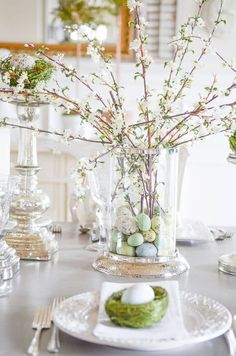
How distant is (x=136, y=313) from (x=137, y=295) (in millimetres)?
34

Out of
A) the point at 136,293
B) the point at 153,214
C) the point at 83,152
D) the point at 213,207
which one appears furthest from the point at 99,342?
the point at 213,207

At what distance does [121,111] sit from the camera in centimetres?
137

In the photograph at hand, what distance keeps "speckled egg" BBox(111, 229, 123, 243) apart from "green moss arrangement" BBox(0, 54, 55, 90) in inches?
15.2

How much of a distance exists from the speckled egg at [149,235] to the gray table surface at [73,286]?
0.10 metres

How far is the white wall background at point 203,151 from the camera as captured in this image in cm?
379

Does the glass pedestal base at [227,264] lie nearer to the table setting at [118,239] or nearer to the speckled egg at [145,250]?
the table setting at [118,239]

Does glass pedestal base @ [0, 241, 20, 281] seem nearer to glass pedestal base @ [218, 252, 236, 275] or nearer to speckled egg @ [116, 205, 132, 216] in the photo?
speckled egg @ [116, 205, 132, 216]

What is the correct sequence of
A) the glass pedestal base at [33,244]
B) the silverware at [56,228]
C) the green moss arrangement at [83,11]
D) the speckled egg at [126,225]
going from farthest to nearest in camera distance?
1. the green moss arrangement at [83,11]
2. the silverware at [56,228]
3. the glass pedestal base at [33,244]
4. the speckled egg at [126,225]

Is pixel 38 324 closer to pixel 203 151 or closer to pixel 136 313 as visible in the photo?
pixel 136 313

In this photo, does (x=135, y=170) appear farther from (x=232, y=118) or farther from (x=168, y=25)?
(x=168, y=25)

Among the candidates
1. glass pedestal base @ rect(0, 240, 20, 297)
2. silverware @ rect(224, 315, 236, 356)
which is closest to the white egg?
silverware @ rect(224, 315, 236, 356)

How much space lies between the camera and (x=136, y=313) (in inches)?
38.8

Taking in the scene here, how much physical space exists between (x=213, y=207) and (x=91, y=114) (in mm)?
2608

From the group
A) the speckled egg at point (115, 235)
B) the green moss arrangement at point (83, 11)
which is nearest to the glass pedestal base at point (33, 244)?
the speckled egg at point (115, 235)
